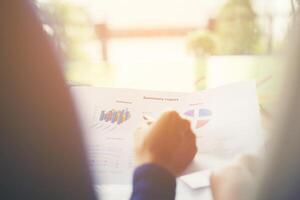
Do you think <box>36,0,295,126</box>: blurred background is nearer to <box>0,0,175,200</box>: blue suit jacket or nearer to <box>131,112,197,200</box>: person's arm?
<box>131,112,197,200</box>: person's arm

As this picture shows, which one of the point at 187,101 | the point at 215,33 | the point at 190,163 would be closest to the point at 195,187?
the point at 190,163

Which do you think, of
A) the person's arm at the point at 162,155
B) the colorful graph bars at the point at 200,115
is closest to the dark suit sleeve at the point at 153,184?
the person's arm at the point at 162,155

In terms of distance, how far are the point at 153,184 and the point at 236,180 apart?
10 centimetres

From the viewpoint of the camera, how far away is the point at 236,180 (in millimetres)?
462

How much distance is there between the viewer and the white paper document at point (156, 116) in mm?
506

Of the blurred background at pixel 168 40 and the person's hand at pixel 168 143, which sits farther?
the blurred background at pixel 168 40

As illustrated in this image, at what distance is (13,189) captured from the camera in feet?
1.31

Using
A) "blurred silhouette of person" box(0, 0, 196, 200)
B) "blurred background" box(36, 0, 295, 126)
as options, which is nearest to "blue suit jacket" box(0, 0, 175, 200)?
"blurred silhouette of person" box(0, 0, 196, 200)

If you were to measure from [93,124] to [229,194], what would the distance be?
0.69 feet

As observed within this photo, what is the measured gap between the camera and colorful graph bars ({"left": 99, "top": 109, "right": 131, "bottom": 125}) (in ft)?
1.82

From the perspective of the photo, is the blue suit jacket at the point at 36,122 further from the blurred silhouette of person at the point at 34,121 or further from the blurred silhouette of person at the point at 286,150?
the blurred silhouette of person at the point at 286,150

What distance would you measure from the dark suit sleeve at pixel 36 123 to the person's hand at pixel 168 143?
11cm

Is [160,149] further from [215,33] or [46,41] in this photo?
[215,33]

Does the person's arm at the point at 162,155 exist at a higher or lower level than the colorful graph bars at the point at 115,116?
lower
